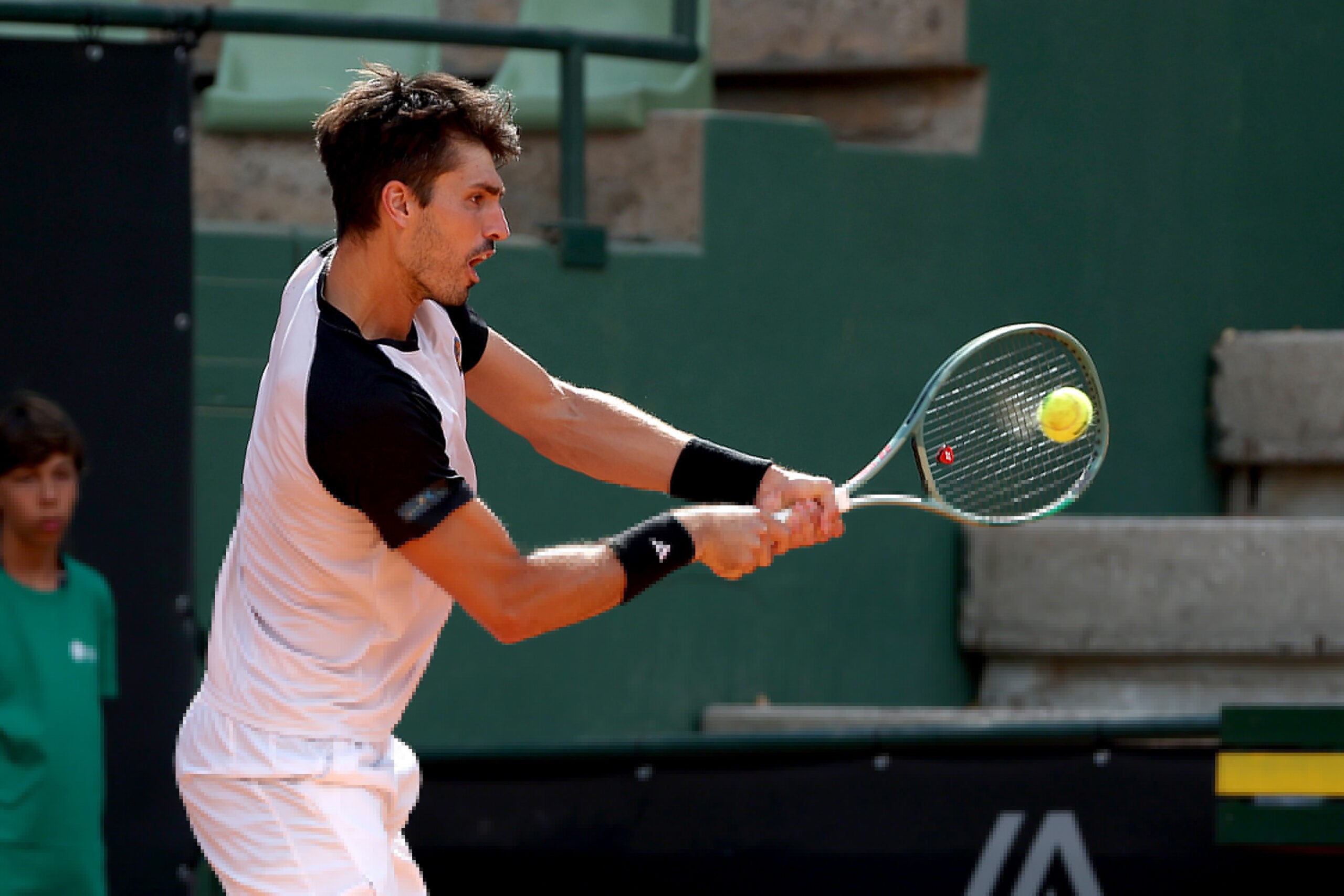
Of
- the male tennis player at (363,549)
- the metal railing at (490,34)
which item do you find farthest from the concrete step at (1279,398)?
the male tennis player at (363,549)

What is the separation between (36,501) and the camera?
4.04m

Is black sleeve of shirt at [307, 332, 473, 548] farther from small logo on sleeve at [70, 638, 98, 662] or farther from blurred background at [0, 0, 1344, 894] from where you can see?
blurred background at [0, 0, 1344, 894]

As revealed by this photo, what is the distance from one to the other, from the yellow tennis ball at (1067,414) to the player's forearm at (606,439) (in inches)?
28.2

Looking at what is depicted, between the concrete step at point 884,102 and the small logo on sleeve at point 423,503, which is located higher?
the concrete step at point 884,102

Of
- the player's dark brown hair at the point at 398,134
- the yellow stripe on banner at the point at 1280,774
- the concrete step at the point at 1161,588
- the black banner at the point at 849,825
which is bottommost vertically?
the black banner at the point at 849,825

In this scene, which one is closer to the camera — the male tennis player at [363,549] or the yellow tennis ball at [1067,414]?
the male tennis player at [363,549]

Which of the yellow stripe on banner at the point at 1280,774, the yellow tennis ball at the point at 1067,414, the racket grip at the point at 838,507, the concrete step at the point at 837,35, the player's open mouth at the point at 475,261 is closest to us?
the player's open mouth at the point at 475,261

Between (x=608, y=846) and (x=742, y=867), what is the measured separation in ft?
1.01

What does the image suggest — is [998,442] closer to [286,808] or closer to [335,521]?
[335,521]

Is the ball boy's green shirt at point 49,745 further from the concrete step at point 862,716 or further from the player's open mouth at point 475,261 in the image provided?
the concrete step at point 862,716

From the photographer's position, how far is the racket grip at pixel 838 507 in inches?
117

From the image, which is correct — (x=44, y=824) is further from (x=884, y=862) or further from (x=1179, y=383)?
(x=1179, y=383)

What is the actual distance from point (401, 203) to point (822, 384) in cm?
273

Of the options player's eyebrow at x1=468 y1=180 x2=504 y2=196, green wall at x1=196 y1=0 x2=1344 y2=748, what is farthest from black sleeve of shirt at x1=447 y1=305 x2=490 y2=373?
green wall at x1=196 y1=0 x2=1344 y2=748
